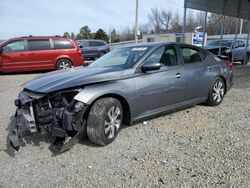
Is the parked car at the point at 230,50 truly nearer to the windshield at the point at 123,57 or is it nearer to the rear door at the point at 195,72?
the rear door at the point at 195,72

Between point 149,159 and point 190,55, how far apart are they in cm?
268

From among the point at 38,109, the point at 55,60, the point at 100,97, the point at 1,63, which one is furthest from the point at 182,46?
the point at 1,63

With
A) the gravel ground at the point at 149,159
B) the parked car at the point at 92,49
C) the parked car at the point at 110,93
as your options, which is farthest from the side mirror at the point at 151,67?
the parked car at the point at 92,49

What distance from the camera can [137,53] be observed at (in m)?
4.42

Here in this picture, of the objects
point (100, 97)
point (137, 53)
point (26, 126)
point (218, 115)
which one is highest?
point (137, 53)

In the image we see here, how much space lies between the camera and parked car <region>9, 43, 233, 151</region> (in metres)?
3.46

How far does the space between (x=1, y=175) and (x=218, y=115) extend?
401 centimetres

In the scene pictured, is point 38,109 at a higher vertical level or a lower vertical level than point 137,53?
lower

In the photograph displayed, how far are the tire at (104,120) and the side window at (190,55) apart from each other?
191 cm

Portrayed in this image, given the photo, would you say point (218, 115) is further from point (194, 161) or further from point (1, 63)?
point (1, 63)

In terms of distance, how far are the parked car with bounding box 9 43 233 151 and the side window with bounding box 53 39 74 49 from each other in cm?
681

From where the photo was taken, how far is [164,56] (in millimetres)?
4590

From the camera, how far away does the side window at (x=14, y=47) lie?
10.7 metres

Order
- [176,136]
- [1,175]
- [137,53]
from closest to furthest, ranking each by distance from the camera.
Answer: [1,175]
[176,136]
[137,53]
